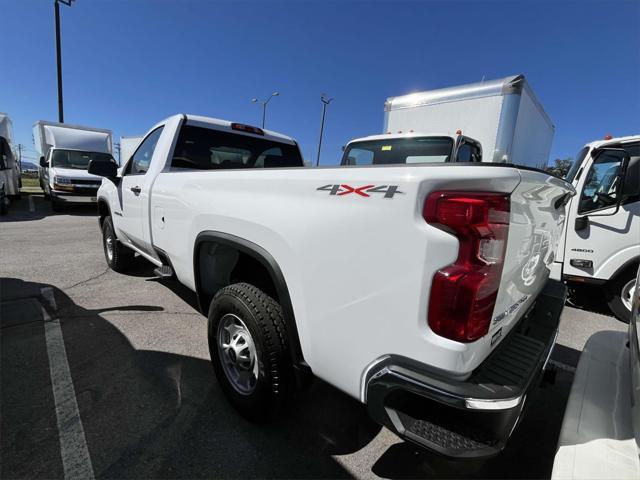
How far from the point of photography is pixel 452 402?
116 cm

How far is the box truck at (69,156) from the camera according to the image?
35.3 feet

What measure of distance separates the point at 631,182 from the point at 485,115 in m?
2.88

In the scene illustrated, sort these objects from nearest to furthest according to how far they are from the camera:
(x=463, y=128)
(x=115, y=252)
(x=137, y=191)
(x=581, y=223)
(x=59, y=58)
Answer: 1. (x=137, y=191)
2. (x=581, y=223)
3. (x=115, y=252)
4. (x=463, y=128)
5. (x=59, y=58)

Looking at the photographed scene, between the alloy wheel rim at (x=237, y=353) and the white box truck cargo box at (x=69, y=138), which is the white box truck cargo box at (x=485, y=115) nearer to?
the alloy wheel rim at (x=237, y=353)

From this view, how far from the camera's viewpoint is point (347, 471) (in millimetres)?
1816

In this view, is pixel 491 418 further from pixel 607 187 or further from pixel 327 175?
pixel 607 187

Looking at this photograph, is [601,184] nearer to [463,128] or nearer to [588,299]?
[588,299]

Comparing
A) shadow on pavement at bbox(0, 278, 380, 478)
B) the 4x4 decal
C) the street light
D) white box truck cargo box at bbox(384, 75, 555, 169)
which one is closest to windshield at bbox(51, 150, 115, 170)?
the street light

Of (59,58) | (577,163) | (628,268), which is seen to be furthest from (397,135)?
(59,58)

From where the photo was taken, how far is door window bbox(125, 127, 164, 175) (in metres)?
3.57

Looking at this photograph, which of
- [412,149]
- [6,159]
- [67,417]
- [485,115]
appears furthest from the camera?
[6,159]

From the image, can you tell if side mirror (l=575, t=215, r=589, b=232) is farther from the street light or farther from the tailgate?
the street light

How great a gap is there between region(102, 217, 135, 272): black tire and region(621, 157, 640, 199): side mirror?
6160 millimetres

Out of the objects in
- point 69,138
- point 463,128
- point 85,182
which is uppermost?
point 463,128
